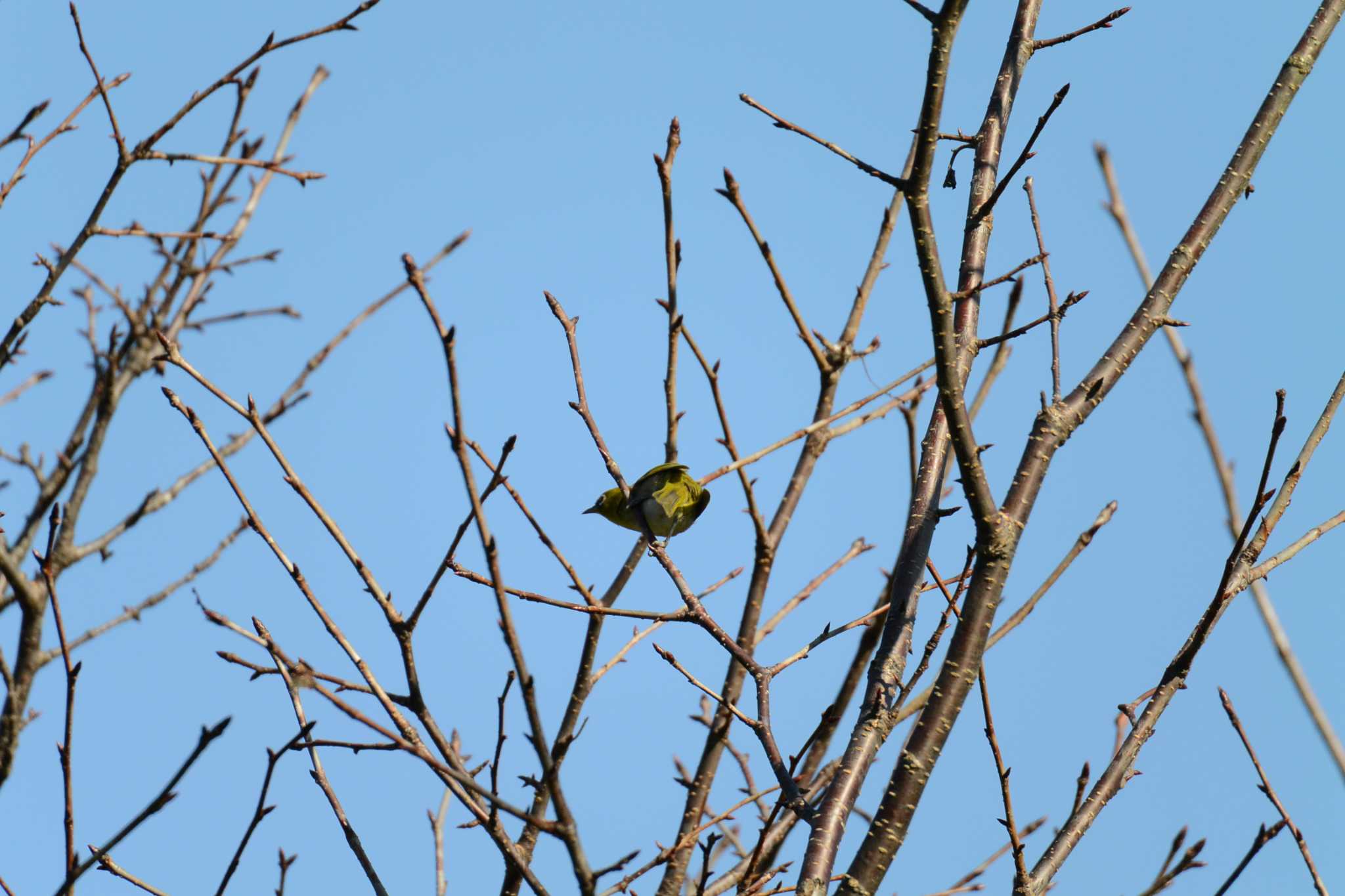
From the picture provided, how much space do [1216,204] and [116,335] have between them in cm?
410

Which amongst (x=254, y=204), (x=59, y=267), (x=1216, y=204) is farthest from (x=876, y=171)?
(x=254, y=204)

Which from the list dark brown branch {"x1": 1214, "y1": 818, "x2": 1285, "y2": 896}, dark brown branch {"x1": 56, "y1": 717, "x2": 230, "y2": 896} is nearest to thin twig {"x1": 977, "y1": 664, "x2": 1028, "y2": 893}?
dark brown branch {"x1": 1214, "y1": 818, "x2": 1285, "y2": 896}

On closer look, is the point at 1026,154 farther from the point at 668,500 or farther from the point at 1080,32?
the point at 668,500

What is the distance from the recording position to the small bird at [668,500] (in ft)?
15.8

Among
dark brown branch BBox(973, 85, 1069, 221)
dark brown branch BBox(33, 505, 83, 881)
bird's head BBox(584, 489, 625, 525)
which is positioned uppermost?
bird's head BBox(584, 489, 625, 525)

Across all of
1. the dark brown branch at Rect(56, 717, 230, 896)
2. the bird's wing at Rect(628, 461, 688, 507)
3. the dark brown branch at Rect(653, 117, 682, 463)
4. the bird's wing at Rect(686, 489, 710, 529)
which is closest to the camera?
the dark brown branch at Rect(56, 717, 230, 896)

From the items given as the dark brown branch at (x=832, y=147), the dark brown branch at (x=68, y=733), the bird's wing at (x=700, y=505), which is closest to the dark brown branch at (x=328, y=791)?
the dark brown branch at (x=68, y=733)

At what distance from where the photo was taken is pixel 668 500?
16.5ft

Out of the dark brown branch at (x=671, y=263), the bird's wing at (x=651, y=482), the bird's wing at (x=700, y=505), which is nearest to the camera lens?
the dark brown branch at (x=671, y=263)

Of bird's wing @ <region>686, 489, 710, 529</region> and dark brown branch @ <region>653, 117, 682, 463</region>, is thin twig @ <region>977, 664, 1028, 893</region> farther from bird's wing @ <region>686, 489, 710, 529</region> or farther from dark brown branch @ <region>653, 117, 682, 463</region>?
bird's wing @ <region>686, 489, 710, 529</region>

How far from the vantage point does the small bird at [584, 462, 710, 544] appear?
4820 mm

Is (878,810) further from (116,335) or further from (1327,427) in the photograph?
(116,335)

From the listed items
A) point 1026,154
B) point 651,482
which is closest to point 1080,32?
point 1026,154

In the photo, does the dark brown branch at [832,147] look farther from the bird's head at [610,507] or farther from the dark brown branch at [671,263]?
the bird's head at [610,507]
